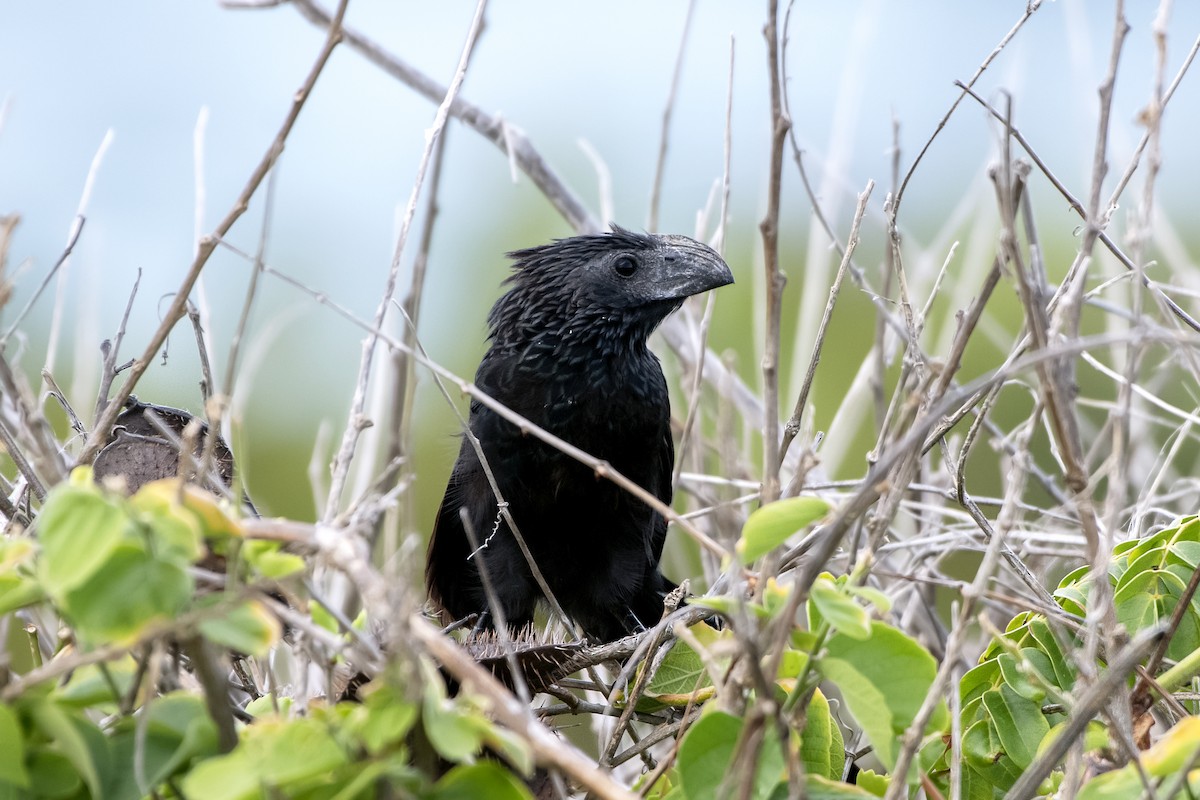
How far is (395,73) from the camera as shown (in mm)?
3252

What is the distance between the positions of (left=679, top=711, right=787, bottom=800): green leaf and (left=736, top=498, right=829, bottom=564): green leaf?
0.57ft

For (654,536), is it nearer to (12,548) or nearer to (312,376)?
(12,548)

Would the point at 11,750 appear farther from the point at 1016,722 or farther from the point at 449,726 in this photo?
the point at 1016,722

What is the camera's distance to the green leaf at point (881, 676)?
1215mm

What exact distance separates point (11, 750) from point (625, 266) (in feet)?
7.56

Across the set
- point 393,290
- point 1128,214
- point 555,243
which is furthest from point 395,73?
point 1128,214

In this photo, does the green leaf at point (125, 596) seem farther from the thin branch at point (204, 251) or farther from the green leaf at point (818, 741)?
the green leaf at point (818, 741)

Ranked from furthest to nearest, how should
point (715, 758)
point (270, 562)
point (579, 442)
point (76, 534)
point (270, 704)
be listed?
point (579, 442)
point (270, 704)
point (715, 758)
point (270, 562)
point (76, 534)

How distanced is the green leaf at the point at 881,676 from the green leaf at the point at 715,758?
10 centimetres

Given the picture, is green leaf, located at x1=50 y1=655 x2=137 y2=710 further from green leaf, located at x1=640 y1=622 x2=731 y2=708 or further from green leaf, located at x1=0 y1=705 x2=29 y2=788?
green leaf, located at x1=640 y1=622 x2=731 y2=708

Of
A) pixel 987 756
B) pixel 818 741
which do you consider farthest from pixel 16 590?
pixel 987 756

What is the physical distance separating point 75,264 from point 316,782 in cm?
238

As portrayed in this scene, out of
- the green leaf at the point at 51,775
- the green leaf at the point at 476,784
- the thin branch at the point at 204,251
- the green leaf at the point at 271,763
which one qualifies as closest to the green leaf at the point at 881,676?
the green leaf at the point at 476,784

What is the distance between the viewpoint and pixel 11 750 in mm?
1020
